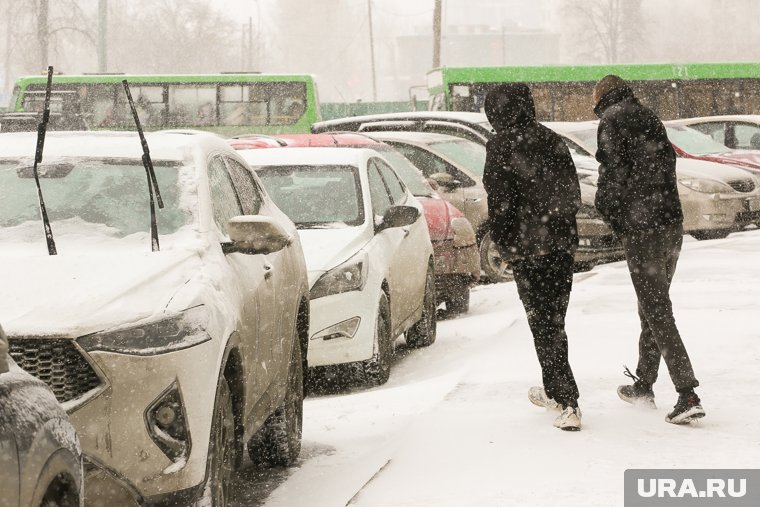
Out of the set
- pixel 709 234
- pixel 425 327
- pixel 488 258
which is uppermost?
pixel 425 327

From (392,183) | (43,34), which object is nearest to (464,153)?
(392,183)

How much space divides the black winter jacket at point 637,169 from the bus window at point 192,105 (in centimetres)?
2492

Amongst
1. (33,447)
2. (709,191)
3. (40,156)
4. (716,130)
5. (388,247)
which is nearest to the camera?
(33,447)

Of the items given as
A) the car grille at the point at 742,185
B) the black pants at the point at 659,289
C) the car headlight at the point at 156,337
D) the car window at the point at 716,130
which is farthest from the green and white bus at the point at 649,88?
the car headlight at the point at 156,337

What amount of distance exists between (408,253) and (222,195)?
4.29 m

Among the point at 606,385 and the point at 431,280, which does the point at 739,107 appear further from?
the point at 606,385

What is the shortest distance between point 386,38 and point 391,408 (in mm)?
176759

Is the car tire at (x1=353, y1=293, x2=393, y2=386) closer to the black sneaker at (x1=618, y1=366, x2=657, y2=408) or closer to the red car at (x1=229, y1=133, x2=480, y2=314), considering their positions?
the black sneaker at (x1=618, y1=366, x2=657, y2=408)

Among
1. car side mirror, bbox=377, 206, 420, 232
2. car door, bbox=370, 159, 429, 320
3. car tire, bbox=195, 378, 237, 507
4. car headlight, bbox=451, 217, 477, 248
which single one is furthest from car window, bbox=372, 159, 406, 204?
car tire, bbox=195, 378, 237, 507

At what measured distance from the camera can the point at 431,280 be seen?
11.1m

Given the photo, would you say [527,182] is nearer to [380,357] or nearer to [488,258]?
[380,357]

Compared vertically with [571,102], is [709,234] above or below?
below

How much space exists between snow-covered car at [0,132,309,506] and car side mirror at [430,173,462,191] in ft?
23.8

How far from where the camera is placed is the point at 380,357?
8.87 m
